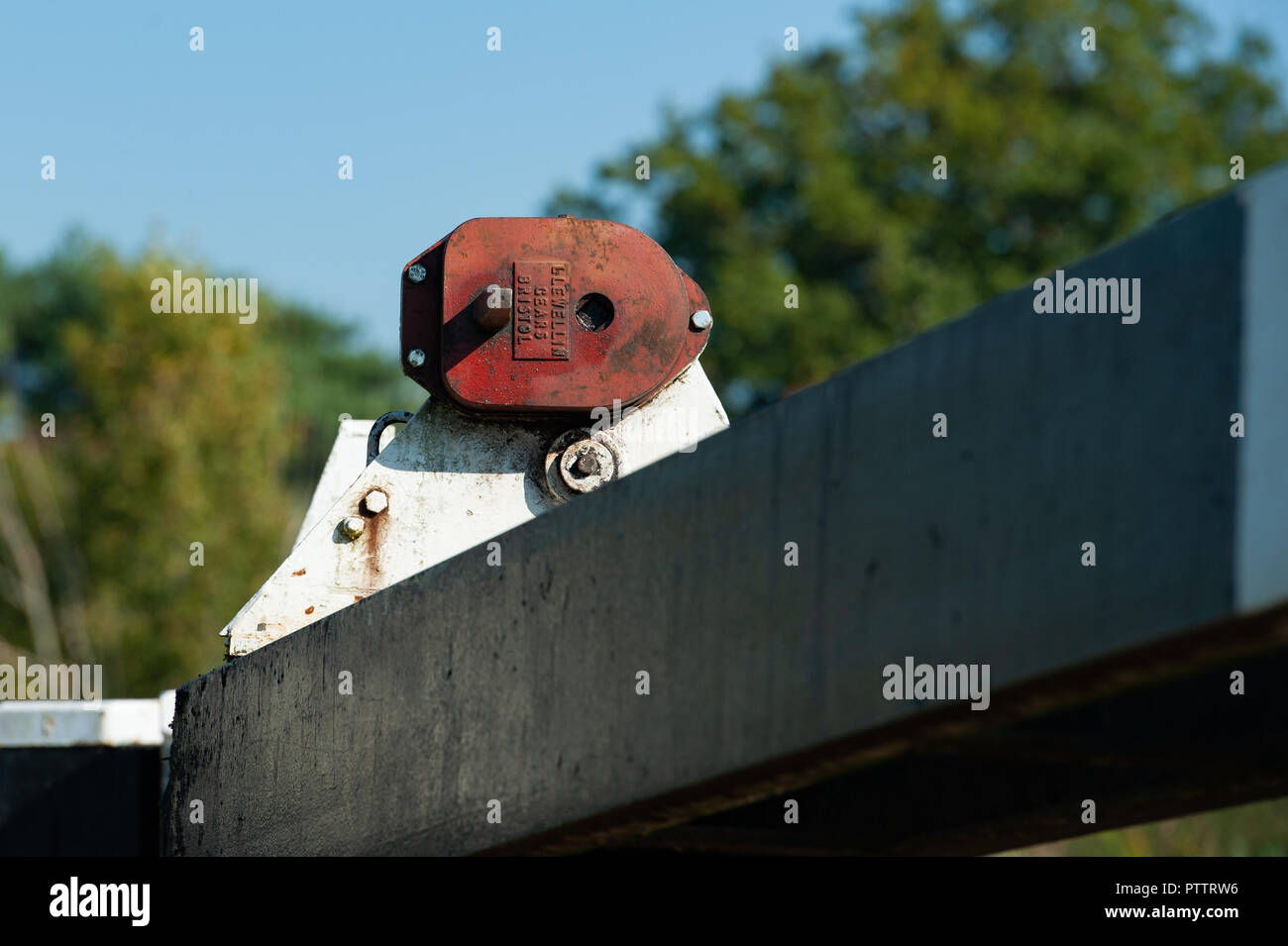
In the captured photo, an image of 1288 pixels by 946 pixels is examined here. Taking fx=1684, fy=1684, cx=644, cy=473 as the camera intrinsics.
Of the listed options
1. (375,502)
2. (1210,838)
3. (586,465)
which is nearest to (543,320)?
(586,465)

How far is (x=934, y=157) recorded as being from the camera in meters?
33.9

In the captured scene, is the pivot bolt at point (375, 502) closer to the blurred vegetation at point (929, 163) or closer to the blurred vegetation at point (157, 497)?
the blurred vegetation at point (157, 497)

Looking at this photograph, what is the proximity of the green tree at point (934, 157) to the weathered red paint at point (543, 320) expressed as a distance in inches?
1066

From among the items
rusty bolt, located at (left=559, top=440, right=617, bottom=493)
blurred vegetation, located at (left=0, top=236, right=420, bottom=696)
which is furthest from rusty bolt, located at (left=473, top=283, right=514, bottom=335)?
blurred vegetation, located at (left=0, top=236, right=420, bottom=696)

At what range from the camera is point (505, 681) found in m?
3.10

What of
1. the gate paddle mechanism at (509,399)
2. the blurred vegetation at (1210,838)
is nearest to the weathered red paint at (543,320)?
the gate paddle mechanism at (509,399)

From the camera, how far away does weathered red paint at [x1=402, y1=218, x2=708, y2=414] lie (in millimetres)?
4379

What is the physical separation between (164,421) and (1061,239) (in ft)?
60.5

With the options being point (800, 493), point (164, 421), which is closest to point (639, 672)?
point (800, 493)

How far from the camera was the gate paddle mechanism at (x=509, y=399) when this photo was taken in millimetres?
4391

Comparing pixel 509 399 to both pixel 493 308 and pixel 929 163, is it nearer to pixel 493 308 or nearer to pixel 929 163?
pixel 493 308
